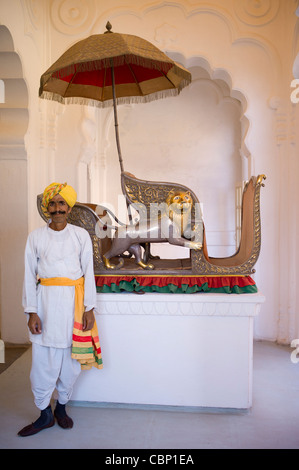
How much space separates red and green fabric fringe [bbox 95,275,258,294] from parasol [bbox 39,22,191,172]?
1.10m

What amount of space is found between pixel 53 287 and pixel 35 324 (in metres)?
0.30

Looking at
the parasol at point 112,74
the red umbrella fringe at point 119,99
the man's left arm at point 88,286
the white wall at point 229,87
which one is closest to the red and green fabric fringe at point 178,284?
the man's left arm at point 88,286

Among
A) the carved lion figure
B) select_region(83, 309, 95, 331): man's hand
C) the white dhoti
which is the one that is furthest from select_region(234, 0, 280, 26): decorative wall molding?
the white dhoti

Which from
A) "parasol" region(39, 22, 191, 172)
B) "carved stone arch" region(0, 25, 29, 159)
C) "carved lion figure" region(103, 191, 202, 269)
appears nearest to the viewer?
"parasol" region(39, 22, 191, 172)

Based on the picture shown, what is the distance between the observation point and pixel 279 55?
16.9 feet

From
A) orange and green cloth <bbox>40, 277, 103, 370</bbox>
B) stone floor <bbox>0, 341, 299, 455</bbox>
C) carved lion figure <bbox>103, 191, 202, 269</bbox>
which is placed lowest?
stone floor <bbox>0, 341, 299, 455</bbox>

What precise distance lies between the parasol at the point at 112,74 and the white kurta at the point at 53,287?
3.65ft

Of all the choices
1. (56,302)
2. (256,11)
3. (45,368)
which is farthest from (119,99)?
(45,368)

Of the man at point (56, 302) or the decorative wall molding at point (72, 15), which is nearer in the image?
the man at point (56, 302)

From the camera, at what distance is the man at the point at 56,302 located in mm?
3115

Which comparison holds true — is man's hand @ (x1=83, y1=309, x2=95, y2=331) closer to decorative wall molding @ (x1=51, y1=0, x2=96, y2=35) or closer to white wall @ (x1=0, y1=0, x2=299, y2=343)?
white wall @ (x1=0, y1=0, x2=299, y2=343)

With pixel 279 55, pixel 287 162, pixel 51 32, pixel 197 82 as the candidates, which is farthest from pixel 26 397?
pixel 197 82

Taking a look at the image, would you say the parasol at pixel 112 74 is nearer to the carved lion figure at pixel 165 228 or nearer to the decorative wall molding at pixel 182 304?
the carved lion figure at pixel 165 228

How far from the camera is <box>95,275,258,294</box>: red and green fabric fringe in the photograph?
3.48 m
